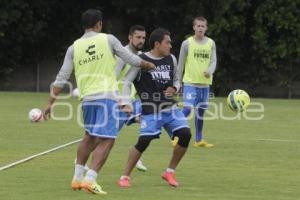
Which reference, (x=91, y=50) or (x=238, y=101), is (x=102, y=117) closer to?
(x=91, y=50)

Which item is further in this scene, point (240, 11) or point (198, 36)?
point (240, 11)

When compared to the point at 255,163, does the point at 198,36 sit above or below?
above

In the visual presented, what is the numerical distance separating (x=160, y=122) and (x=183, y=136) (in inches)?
13.5

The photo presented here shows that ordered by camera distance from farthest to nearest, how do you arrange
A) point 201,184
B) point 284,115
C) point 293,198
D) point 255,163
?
point 284,115 < point 255,163 < point 201,184 < point 293,198

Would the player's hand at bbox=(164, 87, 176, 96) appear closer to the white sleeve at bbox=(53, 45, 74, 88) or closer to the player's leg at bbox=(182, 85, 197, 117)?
the white sleeve at bbox=(53, 45, 74, 88)

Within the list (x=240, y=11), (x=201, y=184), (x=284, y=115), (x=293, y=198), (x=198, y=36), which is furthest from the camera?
(x=240, y=11)

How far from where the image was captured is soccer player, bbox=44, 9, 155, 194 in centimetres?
916

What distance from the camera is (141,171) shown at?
36.8ft

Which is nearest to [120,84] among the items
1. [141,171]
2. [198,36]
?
[141,171]

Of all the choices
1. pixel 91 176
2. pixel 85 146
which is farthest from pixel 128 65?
pixel 91 176

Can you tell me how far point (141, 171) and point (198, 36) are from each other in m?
4.49

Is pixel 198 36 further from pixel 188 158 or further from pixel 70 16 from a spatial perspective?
pixel 70 16

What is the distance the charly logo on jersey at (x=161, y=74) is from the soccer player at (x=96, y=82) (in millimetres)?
768

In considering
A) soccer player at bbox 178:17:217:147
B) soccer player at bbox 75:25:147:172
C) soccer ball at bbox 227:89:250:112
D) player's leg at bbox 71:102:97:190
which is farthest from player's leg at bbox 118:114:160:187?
soccer ball at bbox 227:89:250:112
